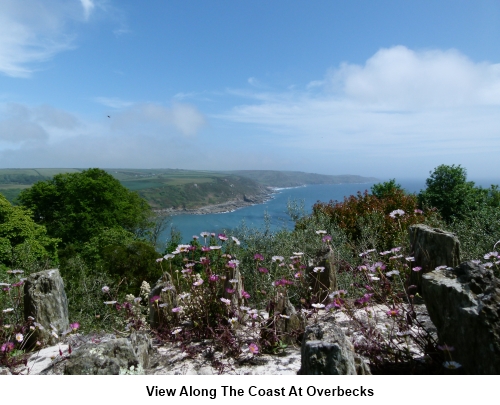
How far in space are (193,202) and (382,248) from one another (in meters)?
97.3

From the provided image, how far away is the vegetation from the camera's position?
4.00m

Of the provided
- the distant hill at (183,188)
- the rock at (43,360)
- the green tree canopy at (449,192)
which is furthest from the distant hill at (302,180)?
the rock at (43,360)

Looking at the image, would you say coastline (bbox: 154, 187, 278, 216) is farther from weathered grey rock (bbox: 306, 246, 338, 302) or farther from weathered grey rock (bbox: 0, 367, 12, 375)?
weathered grey rock (bbox: 0, 367, 12, 375)

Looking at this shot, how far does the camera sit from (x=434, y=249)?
538 centimetres

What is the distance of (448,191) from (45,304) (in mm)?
26090

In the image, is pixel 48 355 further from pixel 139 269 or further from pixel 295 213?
pixel 139 269

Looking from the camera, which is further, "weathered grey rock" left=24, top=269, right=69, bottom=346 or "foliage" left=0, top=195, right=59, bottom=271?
"foliage" left=0, top=195, right=59, bottom=271

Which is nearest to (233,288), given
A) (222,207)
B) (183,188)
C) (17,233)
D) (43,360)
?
(43,360)

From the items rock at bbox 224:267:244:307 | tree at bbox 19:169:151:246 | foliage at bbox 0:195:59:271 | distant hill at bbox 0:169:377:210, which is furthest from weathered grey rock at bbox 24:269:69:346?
distant hill at bbox 0:169:377:210

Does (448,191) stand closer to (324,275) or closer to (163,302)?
(324,275)

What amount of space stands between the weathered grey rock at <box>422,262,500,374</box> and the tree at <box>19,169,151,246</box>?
30.3 meters

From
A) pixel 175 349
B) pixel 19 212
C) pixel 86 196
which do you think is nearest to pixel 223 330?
pixel 175 349

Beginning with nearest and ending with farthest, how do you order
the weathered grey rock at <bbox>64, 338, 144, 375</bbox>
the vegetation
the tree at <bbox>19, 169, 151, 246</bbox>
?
the weathered grey rock at <bbox>64, 338, 144, 375</bbox>
the vegetation
the tree at <bbox>19, 169, 151, 246</bbox>
